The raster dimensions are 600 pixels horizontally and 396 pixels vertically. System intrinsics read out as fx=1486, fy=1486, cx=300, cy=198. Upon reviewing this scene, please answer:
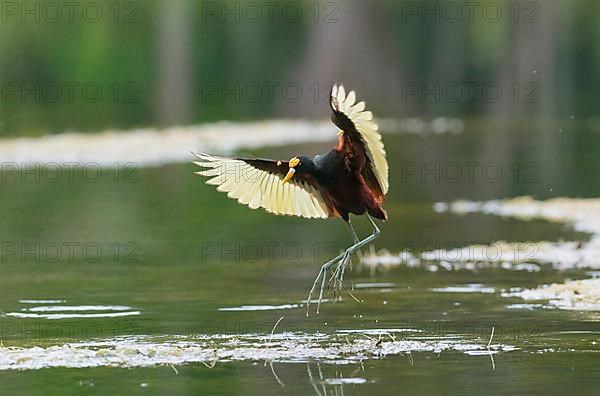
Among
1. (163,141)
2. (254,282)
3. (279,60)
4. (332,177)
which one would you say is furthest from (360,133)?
(279,60)

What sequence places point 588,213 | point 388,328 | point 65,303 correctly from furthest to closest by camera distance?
point 588,213 → point 65,303 → point 388,328

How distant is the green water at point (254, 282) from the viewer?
8.50 m

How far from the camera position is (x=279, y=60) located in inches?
2045

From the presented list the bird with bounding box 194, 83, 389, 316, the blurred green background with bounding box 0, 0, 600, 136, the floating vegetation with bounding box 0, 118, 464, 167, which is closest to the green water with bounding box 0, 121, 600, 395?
the bird with bounding box 194, 83, 389, 316

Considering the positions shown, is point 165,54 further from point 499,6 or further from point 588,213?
point 588,213

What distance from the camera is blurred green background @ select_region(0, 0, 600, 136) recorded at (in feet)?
135

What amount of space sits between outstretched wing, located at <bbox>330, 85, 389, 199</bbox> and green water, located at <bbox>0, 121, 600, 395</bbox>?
109 centimetres

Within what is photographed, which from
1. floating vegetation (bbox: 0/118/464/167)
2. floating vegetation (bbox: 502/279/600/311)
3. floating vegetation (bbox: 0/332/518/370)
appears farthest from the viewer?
floating vegetation (bbox: 0/118/464/167)

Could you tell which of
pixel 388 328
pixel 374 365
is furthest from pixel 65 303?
pixel 374 365

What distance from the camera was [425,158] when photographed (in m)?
27.3

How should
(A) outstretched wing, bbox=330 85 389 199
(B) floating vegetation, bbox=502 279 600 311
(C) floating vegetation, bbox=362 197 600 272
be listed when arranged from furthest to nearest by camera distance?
(C) floating vegetation, bbox=362 197 600 272, (B) floating vegetation, bbox=502 279 600 311, (A) outstretched wing, bbox=330 85 389 199

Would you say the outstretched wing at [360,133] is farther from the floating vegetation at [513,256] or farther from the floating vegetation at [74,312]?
the floating vegetation at [513,256]

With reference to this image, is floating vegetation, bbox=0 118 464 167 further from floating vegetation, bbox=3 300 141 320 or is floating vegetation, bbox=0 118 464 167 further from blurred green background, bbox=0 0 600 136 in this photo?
floating vegetation, bbox=3 300 141 320

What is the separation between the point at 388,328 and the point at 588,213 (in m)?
7.95
